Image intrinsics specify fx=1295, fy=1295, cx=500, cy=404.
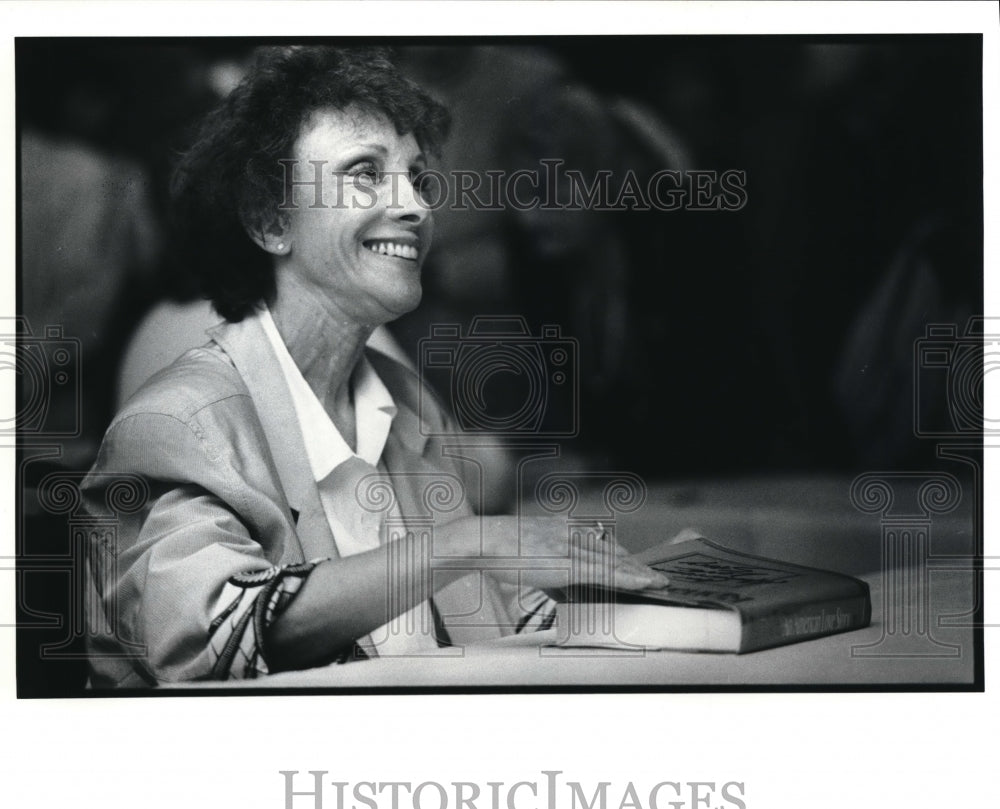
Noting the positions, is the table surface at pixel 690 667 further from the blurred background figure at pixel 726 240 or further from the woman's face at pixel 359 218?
the woman's face at pixel 359 218

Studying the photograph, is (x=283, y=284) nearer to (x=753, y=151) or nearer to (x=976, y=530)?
(x=753, y=151)

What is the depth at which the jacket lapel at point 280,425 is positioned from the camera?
2521mm

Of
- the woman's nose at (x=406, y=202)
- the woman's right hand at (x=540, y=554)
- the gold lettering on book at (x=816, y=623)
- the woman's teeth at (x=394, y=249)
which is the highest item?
the woman's nose at (x=406, y=202)

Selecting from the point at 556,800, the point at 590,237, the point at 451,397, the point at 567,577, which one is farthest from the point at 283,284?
the point at 556,800

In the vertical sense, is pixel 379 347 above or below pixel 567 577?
above

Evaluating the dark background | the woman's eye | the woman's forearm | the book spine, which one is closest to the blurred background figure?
the dark background

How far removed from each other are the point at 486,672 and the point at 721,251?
0.96 metres

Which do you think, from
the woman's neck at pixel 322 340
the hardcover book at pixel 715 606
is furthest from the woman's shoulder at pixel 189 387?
the hardcover book at pixel 715 606

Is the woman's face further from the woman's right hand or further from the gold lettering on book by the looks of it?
the gold lettering on book

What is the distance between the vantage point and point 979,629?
8.53ft

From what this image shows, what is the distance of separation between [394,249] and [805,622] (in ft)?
3.61

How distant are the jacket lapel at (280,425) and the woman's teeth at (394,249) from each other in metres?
0.28

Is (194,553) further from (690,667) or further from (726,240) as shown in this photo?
(726,240)

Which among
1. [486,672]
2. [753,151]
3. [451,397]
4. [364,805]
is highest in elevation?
[753,151]
